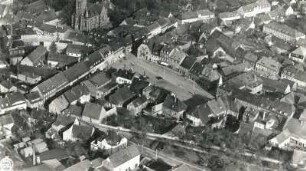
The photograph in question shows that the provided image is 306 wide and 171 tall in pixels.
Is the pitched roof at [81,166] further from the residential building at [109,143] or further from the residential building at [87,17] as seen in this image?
the residential building at [87,17]

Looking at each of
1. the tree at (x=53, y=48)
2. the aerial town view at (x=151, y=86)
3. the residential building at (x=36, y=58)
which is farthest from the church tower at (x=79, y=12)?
the residential building at (x=36, y=58)

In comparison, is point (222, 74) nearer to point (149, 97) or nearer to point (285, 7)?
point (149, 97)

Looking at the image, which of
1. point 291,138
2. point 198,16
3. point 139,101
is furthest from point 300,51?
point 139,101

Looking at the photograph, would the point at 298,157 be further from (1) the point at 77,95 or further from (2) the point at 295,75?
(1) the point at 77,95

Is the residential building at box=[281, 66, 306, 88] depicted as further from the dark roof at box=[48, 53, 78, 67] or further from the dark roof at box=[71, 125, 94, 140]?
the dark roof at box=[71, 125, 94, 140]

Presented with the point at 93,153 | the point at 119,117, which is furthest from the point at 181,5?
the point at 93,153

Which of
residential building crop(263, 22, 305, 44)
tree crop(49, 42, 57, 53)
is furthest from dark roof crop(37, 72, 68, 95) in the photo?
residential building crop(263, 22, 305, 44)
